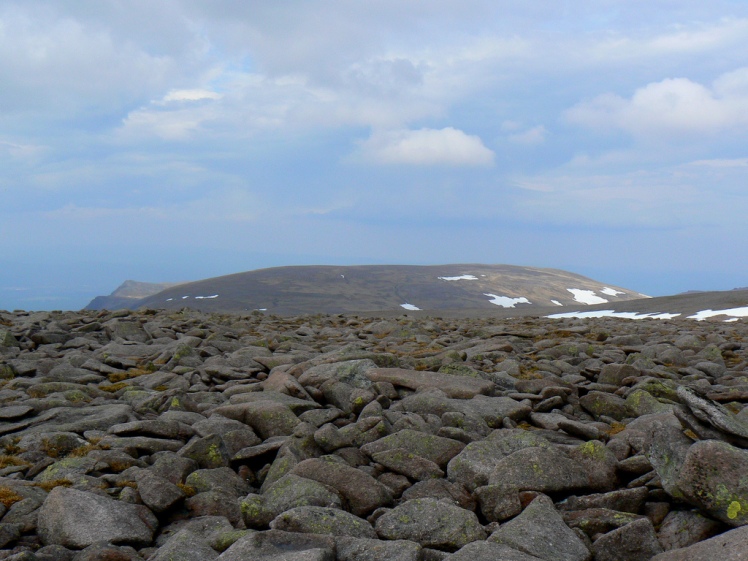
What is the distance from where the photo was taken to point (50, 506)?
6129mm

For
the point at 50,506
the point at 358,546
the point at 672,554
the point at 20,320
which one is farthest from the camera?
the point at 20,320

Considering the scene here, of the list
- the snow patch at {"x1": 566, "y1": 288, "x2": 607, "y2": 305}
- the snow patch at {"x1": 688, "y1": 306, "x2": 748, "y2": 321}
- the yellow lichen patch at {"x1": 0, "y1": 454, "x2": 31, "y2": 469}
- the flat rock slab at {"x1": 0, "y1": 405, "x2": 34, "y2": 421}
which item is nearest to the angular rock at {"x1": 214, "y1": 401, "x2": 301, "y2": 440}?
the yellow lichen patch at {"x1": 0, "y1": 454, "x2": 31, "y2": 469}

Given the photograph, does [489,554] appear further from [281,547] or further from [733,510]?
[733,510]

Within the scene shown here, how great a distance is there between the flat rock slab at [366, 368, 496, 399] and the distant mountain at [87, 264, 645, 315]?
316 ft

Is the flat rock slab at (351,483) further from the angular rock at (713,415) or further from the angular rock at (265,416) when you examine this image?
the angular rock at (713,415)

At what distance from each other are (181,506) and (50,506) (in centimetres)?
127

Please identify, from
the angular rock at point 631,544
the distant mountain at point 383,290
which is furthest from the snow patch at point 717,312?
the distant mountain at point 383,290

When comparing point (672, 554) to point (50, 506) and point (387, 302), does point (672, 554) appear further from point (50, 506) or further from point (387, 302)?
point (387, 302)

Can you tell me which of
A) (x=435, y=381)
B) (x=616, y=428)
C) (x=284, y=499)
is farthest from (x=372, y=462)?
(x=616, y=428)

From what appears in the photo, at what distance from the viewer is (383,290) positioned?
461 ft

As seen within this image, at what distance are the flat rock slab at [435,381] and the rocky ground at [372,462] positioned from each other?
0.05m

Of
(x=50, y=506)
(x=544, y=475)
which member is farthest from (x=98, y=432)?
(x=544, y=475)

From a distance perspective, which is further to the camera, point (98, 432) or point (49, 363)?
point (49, 363)

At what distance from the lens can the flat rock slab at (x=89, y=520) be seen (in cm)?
582
